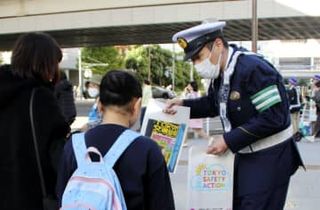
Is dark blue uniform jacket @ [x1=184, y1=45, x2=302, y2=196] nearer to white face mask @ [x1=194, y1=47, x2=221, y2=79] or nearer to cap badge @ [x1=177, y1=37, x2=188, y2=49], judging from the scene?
white face mask @ [x1=194, y1=47, x2=221, y2=79]

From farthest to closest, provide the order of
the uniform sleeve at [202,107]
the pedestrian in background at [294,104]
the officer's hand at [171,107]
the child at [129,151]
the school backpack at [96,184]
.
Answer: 1. the pedestrian in background at [294,104]
2. the uniform sleeve at [202,107]
3. the officer's hand at [171,107]
4. the child at [129,151]
5. the school backpack at [96,184]

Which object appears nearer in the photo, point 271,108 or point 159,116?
point 271,108

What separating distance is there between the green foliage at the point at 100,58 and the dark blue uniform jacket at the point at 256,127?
6327 cm

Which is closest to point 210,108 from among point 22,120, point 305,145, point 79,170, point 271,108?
point 271,108

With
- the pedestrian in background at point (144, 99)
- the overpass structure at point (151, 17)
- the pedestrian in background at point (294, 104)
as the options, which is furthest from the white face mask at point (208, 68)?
the overpass structure at point (151, 17)

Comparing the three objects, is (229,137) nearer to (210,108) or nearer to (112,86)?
(210,108)

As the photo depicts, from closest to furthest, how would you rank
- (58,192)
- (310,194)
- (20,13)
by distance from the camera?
(58,192) < (310,194) < (20,13)

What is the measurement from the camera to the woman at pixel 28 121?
9.61ft

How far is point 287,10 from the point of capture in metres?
24.8

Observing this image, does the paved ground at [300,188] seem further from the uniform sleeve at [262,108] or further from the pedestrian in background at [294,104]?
the pedestrian in background at [294,104]

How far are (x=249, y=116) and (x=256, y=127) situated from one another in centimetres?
12

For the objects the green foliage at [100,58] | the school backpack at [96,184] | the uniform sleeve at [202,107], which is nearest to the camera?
the school backpack at [96,184]

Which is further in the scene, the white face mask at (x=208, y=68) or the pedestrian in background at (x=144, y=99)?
the pedestrian in background at (x=144, y=99)

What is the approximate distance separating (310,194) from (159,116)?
14.4 feet
